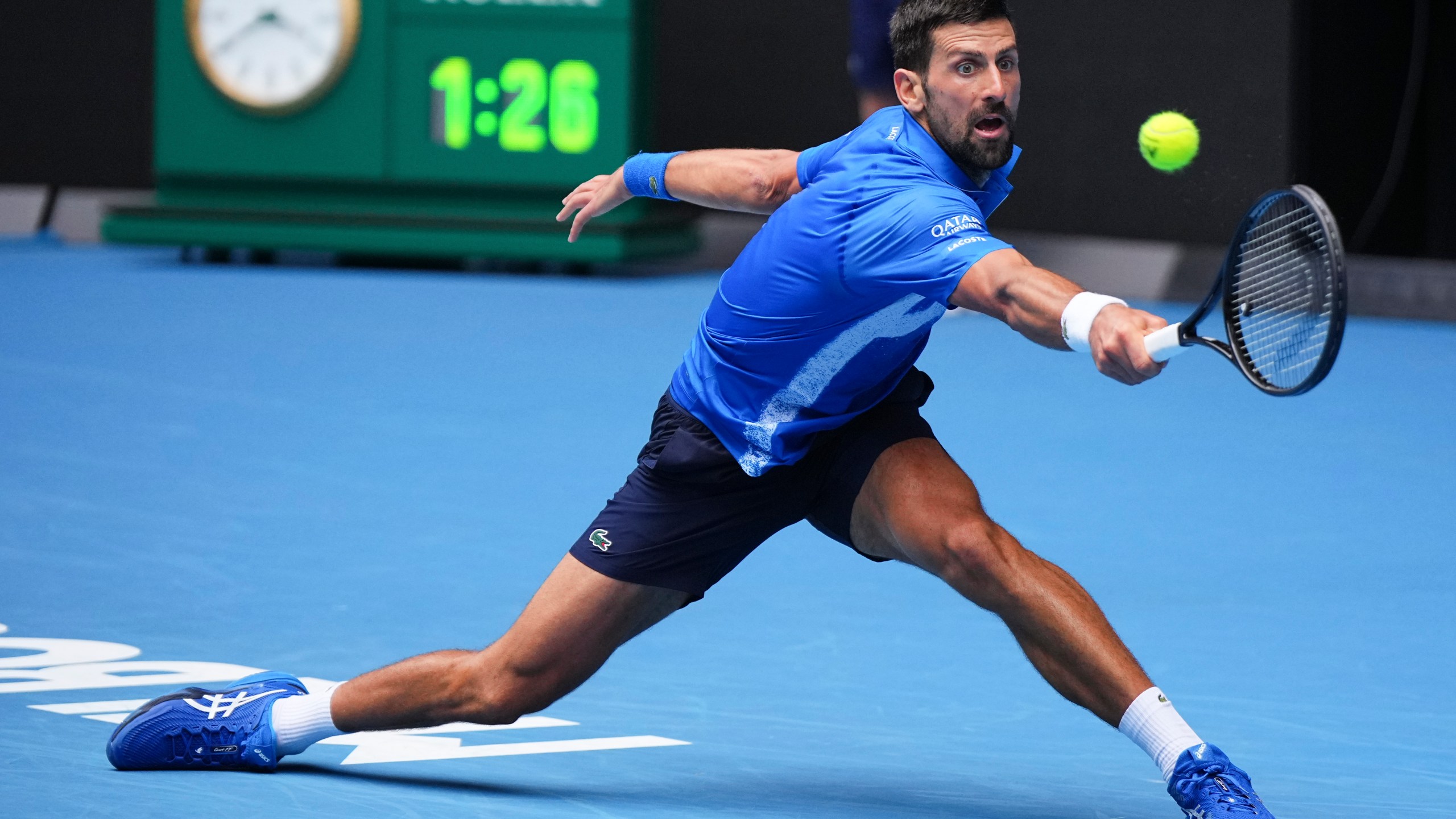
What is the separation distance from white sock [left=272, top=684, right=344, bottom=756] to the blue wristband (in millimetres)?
1045

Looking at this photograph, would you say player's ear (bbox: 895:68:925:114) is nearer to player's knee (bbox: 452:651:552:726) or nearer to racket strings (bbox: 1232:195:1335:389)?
racket strings (bbox: 1232:195:1335:389)

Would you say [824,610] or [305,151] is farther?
[305,151]

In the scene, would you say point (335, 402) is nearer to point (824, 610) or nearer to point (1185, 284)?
point (824, 610)

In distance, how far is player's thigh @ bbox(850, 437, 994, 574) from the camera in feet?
10.5

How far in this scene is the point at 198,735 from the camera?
11.5 feet

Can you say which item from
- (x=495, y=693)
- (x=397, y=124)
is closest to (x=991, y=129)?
(x=495, y=693)

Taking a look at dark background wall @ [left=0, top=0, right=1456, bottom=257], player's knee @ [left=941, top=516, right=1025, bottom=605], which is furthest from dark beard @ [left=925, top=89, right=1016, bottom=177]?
dark background wall @ [left=0, top=0, right=1456, bottom=257]

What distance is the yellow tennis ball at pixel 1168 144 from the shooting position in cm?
543

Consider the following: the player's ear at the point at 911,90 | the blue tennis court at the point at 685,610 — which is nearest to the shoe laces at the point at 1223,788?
the blue tennis court at the point at 685,610

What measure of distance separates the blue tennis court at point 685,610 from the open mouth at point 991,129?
1.09m

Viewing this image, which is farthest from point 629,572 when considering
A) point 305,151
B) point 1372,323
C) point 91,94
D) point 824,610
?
point 91,94

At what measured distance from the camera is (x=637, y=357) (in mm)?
8492

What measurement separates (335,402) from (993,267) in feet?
15.6

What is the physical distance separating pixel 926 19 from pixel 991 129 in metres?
0.20
